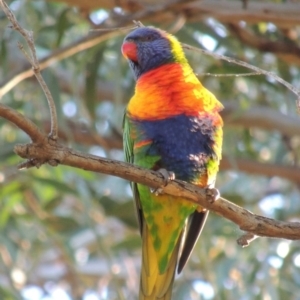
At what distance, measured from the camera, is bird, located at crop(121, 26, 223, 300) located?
6.27ft

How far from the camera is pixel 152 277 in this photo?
2.03 meters

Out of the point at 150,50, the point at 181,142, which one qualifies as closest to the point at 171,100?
the point at 181,142

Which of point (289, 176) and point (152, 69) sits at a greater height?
point (152, 69)

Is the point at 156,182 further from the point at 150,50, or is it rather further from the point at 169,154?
the point at 150,50

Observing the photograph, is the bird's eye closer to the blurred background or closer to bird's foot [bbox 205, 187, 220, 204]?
the blurred background

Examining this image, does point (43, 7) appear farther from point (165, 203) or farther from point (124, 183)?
point (165, 203)

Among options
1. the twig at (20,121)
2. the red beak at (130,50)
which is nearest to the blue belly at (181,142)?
the red beak at (130,50)

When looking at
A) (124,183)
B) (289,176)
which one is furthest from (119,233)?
(289,176)

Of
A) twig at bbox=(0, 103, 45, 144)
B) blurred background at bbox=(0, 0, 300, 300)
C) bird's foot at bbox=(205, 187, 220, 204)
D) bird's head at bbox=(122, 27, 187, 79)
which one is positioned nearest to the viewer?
twig at bbox=(0, 103, 45, 144)

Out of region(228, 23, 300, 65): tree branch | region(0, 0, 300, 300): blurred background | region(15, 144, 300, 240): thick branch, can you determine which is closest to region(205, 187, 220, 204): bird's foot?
region(15, 144, 300, 240): thick branch

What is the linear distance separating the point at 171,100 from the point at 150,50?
0.38 m

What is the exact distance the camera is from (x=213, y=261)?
311cm

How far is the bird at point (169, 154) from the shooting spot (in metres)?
1.91

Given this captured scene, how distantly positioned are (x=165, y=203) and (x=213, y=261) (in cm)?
125
